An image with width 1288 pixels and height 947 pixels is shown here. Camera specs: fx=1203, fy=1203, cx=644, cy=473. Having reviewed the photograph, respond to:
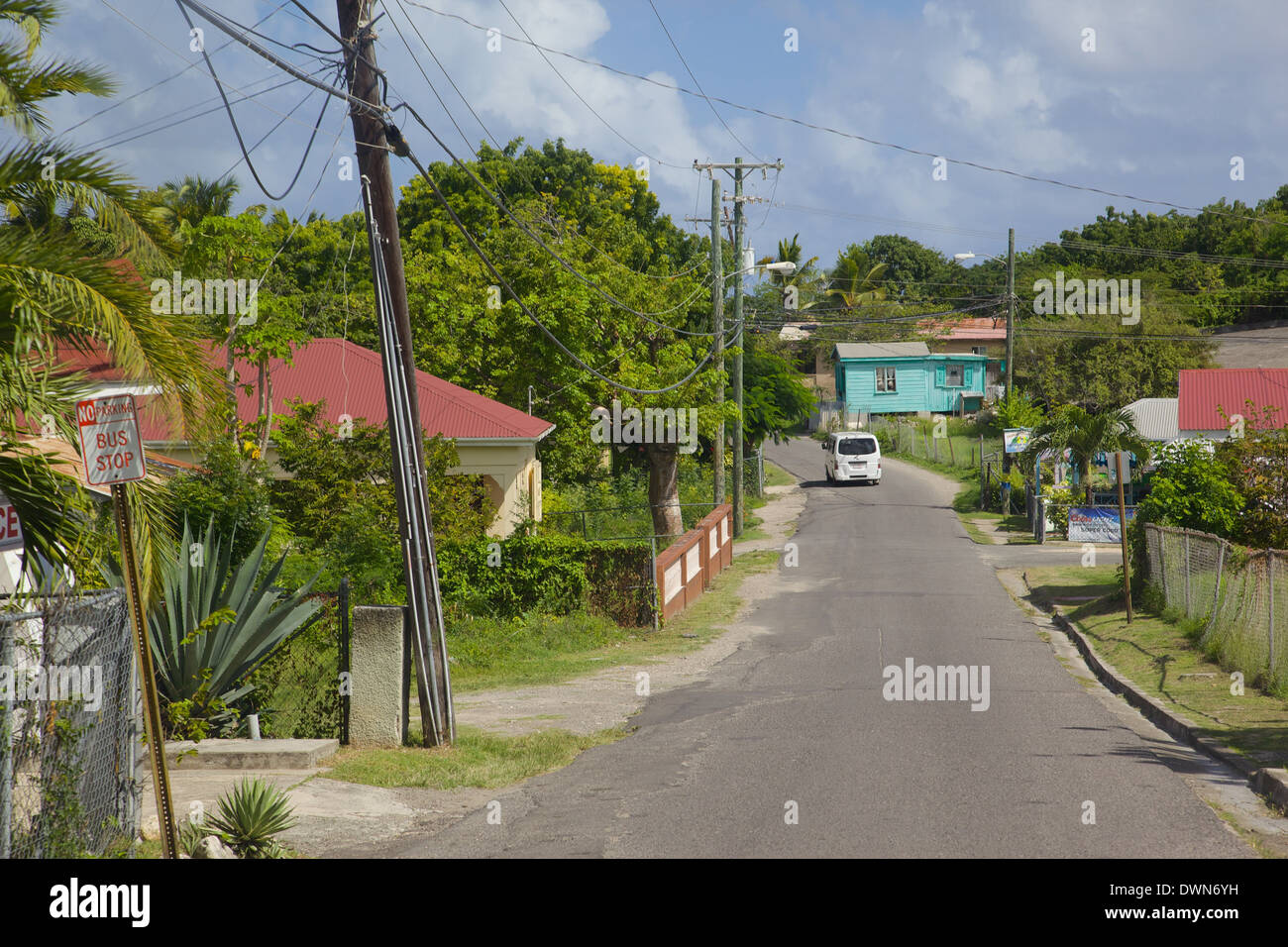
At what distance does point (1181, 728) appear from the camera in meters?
11.7

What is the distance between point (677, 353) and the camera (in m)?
29.0

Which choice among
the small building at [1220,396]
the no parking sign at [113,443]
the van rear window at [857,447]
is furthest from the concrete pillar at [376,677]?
the van rear window at [857,447]

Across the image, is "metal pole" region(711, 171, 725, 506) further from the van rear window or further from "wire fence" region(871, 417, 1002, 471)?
"wire fence" region(871, 417, 1002, 471)

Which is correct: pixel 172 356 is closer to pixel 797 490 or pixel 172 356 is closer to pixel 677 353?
pixel 677 353

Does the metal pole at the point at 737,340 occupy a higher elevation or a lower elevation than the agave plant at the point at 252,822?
higher

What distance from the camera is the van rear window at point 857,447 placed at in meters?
46.6

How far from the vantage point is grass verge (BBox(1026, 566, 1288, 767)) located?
1106 centimetres

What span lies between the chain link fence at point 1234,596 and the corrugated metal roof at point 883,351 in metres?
50.3

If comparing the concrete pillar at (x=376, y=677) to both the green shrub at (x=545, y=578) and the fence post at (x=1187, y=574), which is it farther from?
the fence post at (x=1187, y=574)

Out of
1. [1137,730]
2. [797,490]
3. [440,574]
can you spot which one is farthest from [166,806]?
[797,490]

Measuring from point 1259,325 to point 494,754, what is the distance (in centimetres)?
6586

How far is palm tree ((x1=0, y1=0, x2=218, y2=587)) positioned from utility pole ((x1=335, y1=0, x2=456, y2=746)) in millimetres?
1998

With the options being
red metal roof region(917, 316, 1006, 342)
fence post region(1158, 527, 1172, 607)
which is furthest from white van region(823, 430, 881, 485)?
fence post region(1158, 527, 1172, 607)

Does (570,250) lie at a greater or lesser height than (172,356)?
greater
